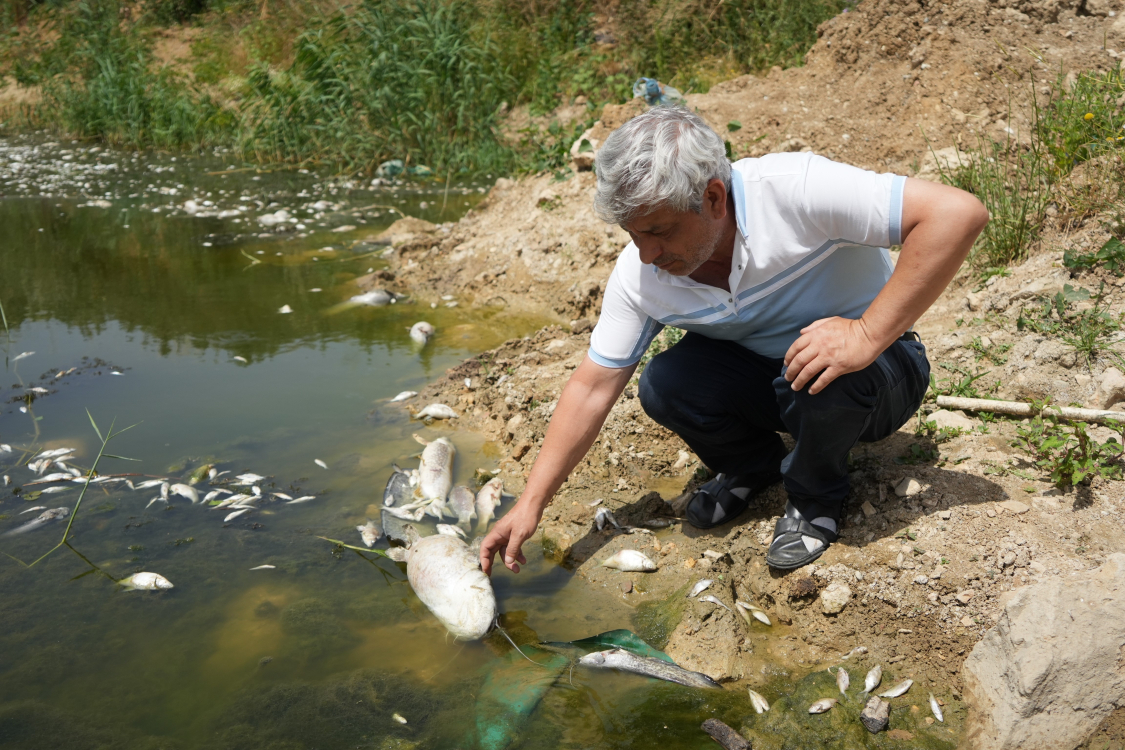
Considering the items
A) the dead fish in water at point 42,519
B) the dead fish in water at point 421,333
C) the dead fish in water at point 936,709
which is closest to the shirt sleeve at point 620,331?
the dead fish in water at point 936,709

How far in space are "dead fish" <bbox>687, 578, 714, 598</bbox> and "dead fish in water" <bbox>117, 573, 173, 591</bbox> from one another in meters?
1.80

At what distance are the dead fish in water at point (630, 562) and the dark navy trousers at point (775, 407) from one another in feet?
1.41

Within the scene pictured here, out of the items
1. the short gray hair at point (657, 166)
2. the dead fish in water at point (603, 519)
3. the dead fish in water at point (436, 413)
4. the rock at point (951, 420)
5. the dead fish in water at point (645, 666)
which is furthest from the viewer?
the dead fish in water at point (436, 413)

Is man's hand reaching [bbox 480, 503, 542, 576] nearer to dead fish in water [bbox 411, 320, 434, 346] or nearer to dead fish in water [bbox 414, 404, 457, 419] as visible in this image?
dead fish in water [bbox 414, 404, 457, 419]

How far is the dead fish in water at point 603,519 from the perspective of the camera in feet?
10.4

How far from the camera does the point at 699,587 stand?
2.72m

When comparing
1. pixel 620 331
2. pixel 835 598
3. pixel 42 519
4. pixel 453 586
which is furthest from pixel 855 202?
pixel 42 519

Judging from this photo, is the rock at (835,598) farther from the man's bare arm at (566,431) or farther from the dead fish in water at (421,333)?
the dead fish in water at (421,333)

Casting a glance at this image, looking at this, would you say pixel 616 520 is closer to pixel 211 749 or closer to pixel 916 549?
pixel 916 549

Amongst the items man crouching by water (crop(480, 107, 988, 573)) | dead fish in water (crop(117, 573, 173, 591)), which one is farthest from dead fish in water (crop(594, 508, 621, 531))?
dead fish in water (crop(117, 573, 173, 591))

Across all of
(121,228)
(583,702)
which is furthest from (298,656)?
(121,228)

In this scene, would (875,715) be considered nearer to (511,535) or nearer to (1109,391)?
(511,535)

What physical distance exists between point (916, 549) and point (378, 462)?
2249 millimetres

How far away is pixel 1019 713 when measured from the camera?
210 centimetres
